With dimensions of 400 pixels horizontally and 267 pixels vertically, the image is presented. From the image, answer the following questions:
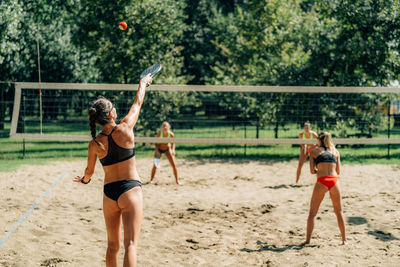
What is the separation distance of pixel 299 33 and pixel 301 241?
12119 mm

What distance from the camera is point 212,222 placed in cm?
691

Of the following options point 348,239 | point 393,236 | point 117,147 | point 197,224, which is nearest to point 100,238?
point 197,224

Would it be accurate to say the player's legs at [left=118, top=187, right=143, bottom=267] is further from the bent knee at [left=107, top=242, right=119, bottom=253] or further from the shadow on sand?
the shadow on sand

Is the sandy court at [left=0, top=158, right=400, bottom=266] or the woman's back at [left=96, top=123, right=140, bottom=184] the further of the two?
the sandy court at [left=0, top=158, right=400, bottom=266]

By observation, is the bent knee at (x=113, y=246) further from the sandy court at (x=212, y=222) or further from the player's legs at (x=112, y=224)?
the sandy court at (x=212, y=222)

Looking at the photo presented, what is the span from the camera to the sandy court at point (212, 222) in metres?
5.27

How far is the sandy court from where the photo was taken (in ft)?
17.3

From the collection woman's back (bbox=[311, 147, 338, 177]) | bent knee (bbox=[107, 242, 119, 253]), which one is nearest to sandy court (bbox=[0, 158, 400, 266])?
woman's back (bbox=[311, 147, 338, 177])

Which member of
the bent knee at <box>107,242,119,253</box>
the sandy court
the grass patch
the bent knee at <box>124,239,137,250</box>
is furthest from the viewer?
the grass patch

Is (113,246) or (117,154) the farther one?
(113,246)

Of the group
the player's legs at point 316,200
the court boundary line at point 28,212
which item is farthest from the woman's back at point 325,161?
the court boundary line at point 28,212

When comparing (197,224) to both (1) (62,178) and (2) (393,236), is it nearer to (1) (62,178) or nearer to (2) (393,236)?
(2) (393,236)

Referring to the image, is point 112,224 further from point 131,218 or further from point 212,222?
point 212,222

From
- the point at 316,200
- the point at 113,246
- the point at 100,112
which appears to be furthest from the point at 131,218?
Result: the point at 316,200
